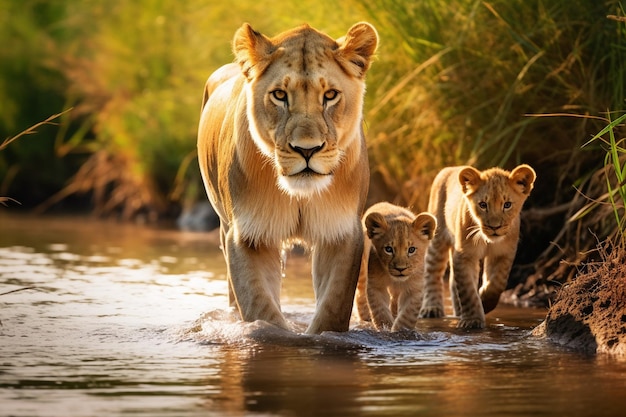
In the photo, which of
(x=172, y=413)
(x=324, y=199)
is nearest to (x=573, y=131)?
(x=324, y=199)

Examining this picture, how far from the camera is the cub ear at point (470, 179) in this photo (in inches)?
296

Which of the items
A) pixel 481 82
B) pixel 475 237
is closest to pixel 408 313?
pixel 475 237

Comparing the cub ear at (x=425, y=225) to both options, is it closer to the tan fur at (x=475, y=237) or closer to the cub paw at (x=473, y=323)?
the tan fur at (x=475, y=237)

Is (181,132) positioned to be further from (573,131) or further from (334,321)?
(334,321)

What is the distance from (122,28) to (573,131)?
10.9 metres

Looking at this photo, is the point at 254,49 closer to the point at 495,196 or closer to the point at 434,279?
the point at 495,196

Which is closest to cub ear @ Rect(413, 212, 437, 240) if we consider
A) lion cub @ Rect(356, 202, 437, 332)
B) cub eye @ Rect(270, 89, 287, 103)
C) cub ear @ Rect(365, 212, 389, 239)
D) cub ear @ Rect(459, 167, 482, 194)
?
lion cub @ Rect(356, 202, 437, 332)

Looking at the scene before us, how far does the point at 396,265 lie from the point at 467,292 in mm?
567

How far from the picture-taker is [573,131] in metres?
8.78

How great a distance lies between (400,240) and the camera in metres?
7.33

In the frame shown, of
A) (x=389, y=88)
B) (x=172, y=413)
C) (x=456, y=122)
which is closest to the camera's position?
(x=172, y=413)

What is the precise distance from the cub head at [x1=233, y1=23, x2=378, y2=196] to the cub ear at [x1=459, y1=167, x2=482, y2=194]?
1.04 meters

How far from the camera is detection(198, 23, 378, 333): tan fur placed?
6.20 metres

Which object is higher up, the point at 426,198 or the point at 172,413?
the point at 426,198
